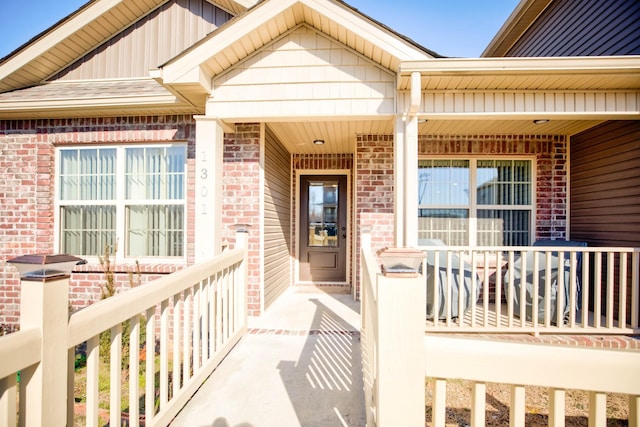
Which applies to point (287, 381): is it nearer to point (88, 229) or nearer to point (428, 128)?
point (428, 128)

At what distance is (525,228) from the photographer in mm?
4734

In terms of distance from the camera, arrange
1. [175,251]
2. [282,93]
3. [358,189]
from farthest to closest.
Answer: [358,189], [175,251], [282,93]

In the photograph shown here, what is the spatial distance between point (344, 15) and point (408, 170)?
178 cm

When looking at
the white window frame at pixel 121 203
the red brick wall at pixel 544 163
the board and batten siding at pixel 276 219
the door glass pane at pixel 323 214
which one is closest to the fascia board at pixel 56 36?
the white window frame at pixel 121 203

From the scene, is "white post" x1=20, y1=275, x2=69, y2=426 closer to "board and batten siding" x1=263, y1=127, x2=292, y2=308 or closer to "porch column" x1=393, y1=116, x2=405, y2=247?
"porch column" x1=393, y1=116, x2=405, y2=247

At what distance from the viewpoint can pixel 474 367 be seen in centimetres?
99

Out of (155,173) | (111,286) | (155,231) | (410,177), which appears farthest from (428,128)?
(111,286)

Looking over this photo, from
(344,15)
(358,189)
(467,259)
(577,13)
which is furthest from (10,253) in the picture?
(577,13)

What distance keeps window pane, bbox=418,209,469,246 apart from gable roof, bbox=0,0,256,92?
4262 millimetres

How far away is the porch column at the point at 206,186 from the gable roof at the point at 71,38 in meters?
2.23

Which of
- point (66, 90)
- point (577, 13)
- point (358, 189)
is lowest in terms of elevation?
point (358, 189)

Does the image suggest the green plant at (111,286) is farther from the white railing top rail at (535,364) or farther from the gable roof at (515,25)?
the gable roof at (515,25)

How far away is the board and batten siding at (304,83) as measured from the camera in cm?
331

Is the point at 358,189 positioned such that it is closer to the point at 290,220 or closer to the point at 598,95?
the point at 290,220
